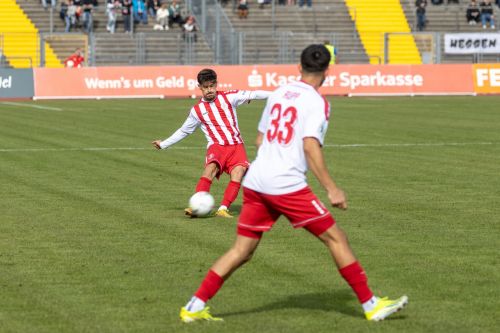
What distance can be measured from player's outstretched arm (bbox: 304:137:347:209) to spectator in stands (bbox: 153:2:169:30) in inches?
1847

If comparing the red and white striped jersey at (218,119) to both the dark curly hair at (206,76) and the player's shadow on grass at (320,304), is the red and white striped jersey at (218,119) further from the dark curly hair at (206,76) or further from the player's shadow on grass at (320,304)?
the player's shadow on grass at (320,304)

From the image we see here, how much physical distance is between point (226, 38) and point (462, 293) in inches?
1754

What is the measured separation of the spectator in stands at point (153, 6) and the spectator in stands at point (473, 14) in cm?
1570

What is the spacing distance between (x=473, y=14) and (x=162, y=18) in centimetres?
1598

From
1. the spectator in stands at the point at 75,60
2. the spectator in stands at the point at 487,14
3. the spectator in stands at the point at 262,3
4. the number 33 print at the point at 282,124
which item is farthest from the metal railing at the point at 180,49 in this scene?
the number 33 print at the point at 282,124

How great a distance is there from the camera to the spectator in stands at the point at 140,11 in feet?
180

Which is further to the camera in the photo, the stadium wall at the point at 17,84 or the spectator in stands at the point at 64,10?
the spectator in stands at the point at 64,10

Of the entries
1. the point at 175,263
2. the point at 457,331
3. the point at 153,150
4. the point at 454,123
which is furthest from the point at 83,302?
the point at 454,123

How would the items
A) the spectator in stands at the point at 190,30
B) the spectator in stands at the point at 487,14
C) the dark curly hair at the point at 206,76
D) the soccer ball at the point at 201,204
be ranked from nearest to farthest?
the dark curly hair at the point at 206,76 → the soccer ball at the point at 201,204 → the spectator in stands at the point at 190,30 → the spectator in stands at the point at 487,14

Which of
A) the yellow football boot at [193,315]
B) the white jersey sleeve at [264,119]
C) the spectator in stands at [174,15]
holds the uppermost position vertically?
the white jersey sleeve at [264,119]

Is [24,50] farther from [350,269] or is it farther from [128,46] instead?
[350,269]

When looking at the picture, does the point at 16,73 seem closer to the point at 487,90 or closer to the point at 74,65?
the point at 74,65

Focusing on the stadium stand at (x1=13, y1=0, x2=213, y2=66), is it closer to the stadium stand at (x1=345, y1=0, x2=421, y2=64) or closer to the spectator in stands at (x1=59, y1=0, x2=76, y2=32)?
the spectator in stands at (x1=59, y1=0, x2=76, y2=32)

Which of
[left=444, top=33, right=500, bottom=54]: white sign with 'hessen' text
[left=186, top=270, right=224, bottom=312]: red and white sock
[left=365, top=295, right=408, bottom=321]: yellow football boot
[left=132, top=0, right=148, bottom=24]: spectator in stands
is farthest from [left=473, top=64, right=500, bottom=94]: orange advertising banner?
[left=186, top=270, right=224, bottom=312]: red and white sock
